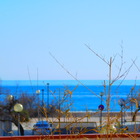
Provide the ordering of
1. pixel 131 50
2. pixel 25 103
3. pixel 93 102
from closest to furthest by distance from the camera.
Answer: pixel 131 50, pixel 25 103, pixel 93 102

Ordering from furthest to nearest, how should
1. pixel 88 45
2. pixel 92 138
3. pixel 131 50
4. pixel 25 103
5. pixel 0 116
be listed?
1. pixel 25 103
2. pixel 0 116
3. pixel 92 138
4. pixel 131 50
5. pixel 88 45

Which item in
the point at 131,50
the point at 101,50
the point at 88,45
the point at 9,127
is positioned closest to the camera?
the point at 88,45

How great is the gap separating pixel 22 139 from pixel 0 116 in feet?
37.2

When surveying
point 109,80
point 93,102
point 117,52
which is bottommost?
point 93,102

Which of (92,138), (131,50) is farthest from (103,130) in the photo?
(92,138)

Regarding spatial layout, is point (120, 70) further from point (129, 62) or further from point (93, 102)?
point (93, 102)

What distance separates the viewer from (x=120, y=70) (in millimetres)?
2449

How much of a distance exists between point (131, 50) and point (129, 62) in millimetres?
365

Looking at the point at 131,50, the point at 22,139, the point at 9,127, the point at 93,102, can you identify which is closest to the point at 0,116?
the point at 9,127

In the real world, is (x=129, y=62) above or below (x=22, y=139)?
above

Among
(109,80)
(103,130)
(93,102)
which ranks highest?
(109,80)

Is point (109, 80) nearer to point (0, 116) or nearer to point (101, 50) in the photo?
point (101, 50)

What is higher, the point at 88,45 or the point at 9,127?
the point at 88,45

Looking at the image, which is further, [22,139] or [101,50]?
[22,139]
